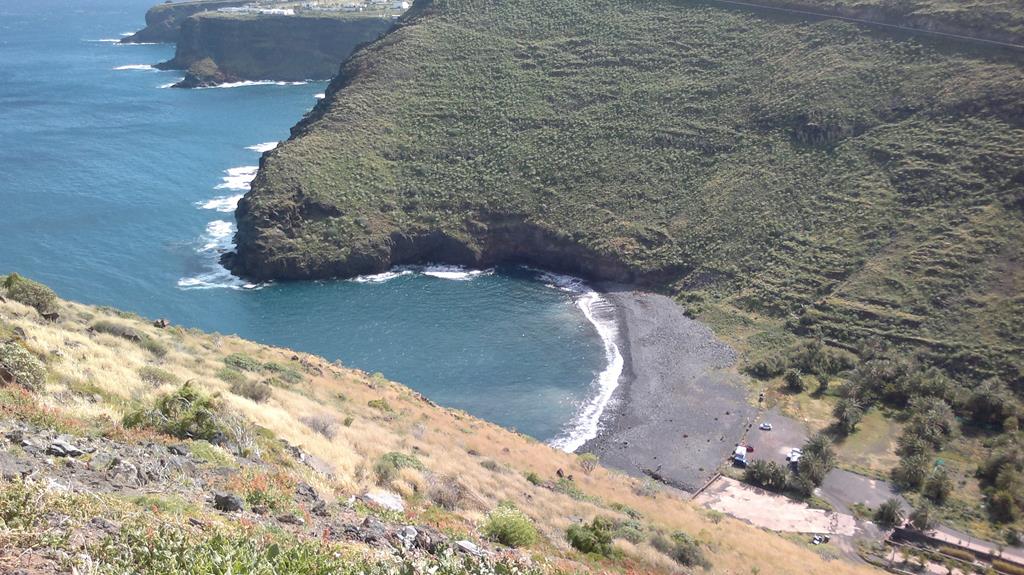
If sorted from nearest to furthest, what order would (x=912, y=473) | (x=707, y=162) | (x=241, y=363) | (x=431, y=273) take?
(x=241, y=363), (x=912, y=473), (x=431, y=273), (x=707, y=162)

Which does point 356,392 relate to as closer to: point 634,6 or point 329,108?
point 329,108

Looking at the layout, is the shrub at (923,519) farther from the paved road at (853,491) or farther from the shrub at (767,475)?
the shrub at (767,475)

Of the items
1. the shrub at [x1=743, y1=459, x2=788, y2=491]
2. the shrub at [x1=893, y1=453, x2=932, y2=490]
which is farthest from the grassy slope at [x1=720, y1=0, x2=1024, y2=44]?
the shrub at [x1=743, y1=459, x2=788, y2=491]

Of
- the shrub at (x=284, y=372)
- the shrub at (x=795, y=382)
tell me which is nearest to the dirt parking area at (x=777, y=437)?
the shrub at (x=795, y=382)

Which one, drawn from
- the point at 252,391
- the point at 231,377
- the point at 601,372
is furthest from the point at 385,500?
the point at 601,372

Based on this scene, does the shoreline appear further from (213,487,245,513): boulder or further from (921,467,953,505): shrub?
(213,487,245,513): boulder

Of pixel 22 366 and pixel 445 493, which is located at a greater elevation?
pixel 22 366

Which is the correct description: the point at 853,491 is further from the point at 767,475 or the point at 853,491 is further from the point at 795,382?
the point at 795,382
